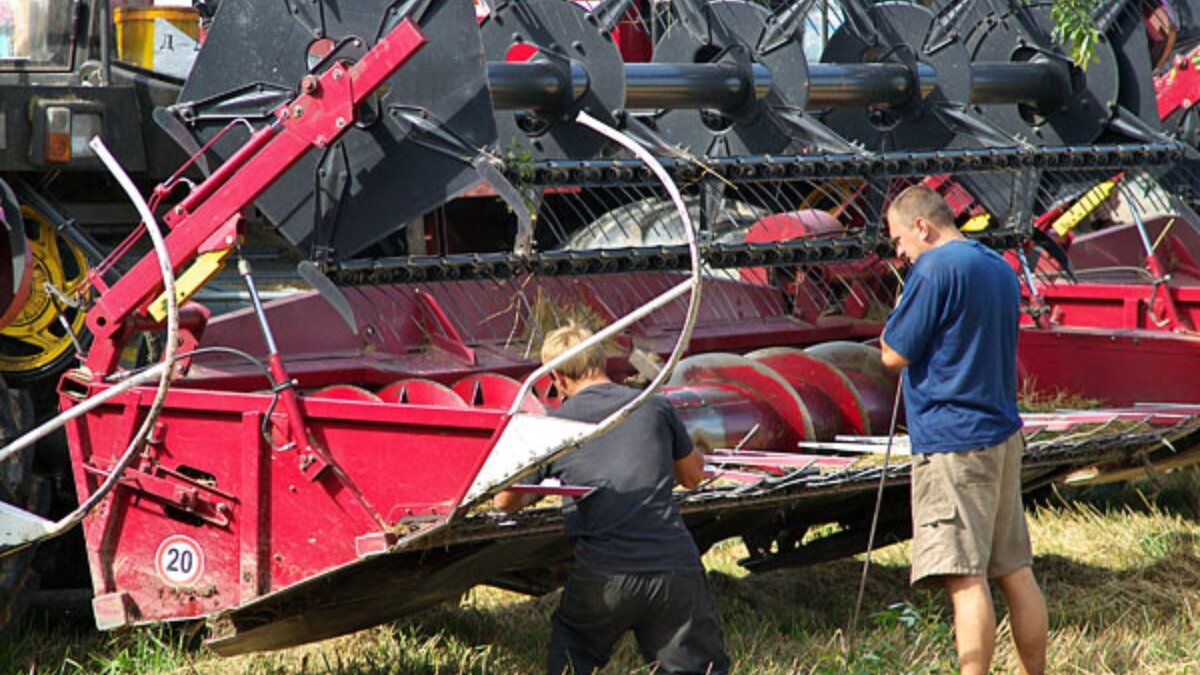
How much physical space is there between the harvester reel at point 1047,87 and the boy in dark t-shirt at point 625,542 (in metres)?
3.11

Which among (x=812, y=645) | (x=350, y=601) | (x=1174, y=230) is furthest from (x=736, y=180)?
(x=1174, y=230)

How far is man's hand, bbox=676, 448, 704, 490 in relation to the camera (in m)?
4.63

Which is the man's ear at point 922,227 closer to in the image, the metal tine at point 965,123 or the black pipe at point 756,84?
the black pipe at point 756,84

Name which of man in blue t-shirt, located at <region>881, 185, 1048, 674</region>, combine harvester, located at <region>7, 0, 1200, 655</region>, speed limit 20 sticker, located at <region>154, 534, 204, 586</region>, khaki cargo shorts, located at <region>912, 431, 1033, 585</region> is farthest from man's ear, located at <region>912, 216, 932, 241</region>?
speed limit 20 sticker, located at <region>154, 534, 204, 586</region>

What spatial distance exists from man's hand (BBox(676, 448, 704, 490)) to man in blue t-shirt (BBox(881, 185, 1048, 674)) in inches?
21.3

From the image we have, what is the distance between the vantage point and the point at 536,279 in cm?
624

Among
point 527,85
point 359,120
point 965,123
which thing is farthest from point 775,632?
point 965,123

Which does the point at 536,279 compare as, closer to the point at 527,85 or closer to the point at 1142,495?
the point at 527,85

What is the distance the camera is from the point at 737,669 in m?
5.05

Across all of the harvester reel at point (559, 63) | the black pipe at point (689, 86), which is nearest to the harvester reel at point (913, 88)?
the black pipe at point (689, 86)

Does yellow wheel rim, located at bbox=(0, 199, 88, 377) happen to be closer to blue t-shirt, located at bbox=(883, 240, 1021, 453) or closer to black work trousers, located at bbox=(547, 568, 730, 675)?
black work trousers, located at bbox=(547, 568, 730, 675)

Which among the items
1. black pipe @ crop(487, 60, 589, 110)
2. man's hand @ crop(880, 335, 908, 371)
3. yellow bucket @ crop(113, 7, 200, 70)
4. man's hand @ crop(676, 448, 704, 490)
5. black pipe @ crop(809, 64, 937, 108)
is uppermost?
yellow bucket @ crop(113, 7, 200, 70)

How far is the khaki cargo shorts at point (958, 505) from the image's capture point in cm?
473

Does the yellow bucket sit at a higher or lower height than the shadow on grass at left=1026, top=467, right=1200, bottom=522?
higher
